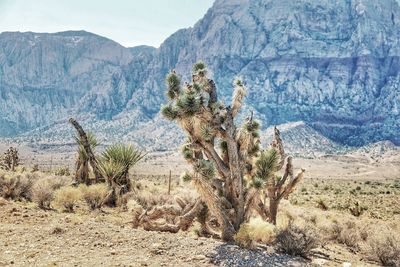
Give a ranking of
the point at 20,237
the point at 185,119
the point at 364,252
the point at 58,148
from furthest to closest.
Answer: the point at 58,148 < the point at 364,252 < the point at 185,119 < the point at 20,237

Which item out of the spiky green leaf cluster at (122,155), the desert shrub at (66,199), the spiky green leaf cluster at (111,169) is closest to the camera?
the desert shrub at (66,199)

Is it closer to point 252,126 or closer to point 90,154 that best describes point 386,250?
point 252,126

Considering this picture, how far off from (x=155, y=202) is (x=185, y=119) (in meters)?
8.05

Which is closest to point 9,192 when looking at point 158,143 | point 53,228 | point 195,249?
point 53,228

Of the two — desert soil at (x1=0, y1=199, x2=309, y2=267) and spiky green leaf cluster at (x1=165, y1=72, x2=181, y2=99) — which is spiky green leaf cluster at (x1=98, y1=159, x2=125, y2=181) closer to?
desert soil at (x1=0, y1=199, x2=309, y2=267)

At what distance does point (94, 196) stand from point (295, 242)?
10.4 metres

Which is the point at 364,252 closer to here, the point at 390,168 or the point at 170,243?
the point at 170,243

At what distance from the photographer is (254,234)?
10906 mm

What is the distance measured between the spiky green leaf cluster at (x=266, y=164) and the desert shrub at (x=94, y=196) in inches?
325

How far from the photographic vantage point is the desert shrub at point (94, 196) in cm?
1831

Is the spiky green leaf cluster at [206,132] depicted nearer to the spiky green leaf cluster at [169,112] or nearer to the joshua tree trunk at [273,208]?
the spiky green leaf cluster at [169,112]

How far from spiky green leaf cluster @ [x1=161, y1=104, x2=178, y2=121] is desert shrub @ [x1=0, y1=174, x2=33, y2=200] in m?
10.1

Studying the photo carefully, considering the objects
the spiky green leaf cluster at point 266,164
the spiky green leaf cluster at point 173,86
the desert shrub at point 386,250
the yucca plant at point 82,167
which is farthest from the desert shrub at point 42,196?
the desert shrub at point 386,250

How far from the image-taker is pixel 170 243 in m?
10.5
